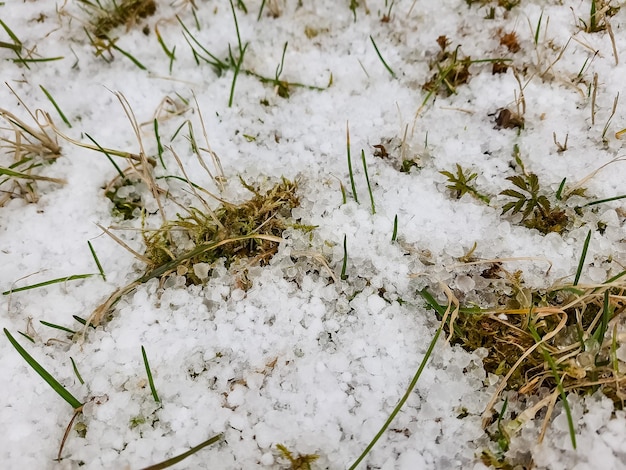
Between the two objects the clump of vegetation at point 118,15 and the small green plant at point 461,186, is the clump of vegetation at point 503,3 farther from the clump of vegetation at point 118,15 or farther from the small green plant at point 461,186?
the clump of vegetation at point 118,15

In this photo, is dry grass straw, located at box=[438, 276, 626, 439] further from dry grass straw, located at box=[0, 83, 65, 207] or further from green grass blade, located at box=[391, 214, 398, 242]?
dry grass straw, located at box=[0, 83, 65, 207]

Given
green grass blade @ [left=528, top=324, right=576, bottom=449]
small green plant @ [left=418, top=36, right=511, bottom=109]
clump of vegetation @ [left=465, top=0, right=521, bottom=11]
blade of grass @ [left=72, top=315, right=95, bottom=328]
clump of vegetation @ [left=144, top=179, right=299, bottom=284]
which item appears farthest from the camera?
clump of vegetation @ [left=465, top=0, right=521, bottom=11]

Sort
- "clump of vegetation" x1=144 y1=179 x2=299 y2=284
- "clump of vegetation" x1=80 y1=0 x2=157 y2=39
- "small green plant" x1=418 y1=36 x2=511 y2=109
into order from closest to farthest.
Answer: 1. "clump of vegetation" x1=144 y1=179 x2=299 y2=284
2. "small green plant" x1=418 y1=36 x2=511 y2=109
3. "clump of vegetation" x1=80 y1=0 x2=157 y2=39

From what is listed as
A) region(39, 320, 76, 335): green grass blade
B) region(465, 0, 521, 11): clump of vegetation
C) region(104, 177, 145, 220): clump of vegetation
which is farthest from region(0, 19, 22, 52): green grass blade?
region(465, 0, 521, 11): clump of vegetation

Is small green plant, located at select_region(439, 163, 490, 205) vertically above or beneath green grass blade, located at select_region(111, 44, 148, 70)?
beneath

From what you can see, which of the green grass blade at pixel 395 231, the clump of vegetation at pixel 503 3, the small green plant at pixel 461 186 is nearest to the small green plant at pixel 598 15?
the clump of vegetation at pixel 503 3

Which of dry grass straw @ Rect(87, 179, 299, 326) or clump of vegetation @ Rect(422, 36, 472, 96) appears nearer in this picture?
dry grass straw @ Rect(87, 179, 299, 326)
